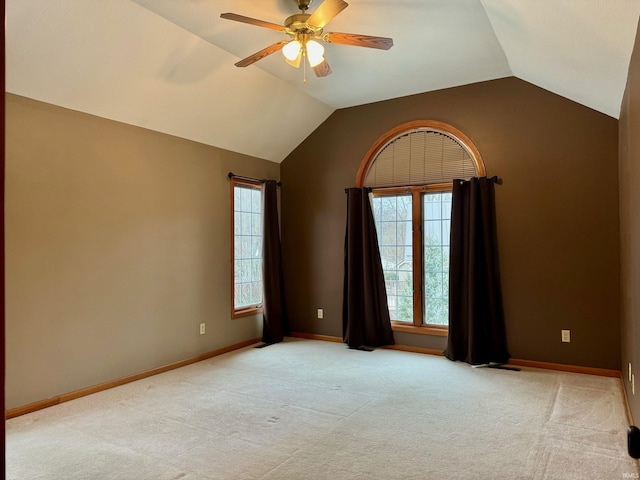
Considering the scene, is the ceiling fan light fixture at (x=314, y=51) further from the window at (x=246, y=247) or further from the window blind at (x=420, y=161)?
the window at (x=246, y=247)

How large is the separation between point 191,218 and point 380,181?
2.22 m

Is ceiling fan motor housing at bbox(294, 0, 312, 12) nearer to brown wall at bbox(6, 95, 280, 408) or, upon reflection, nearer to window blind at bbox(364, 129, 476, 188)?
brown wall at bbox(6, 95, 280, 408)

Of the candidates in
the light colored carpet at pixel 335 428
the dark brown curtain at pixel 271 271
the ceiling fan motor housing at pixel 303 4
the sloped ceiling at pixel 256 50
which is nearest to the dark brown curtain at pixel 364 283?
the light colored carpet at pixel 335 428

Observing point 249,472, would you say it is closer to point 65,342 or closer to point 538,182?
point 65,342

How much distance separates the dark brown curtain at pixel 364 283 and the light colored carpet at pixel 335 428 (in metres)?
0.80

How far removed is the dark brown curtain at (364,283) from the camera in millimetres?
5086

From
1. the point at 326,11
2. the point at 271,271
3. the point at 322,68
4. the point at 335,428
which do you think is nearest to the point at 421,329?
the point at 271,271

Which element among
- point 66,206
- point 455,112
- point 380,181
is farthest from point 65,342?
point 455,112

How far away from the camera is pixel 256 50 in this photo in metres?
3.83

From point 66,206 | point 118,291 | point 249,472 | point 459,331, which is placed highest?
point 66,206

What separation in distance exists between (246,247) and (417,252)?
2.10m

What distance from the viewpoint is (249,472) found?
239 centimetres

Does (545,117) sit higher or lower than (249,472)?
higher

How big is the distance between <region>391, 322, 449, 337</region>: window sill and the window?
1.74 metres
